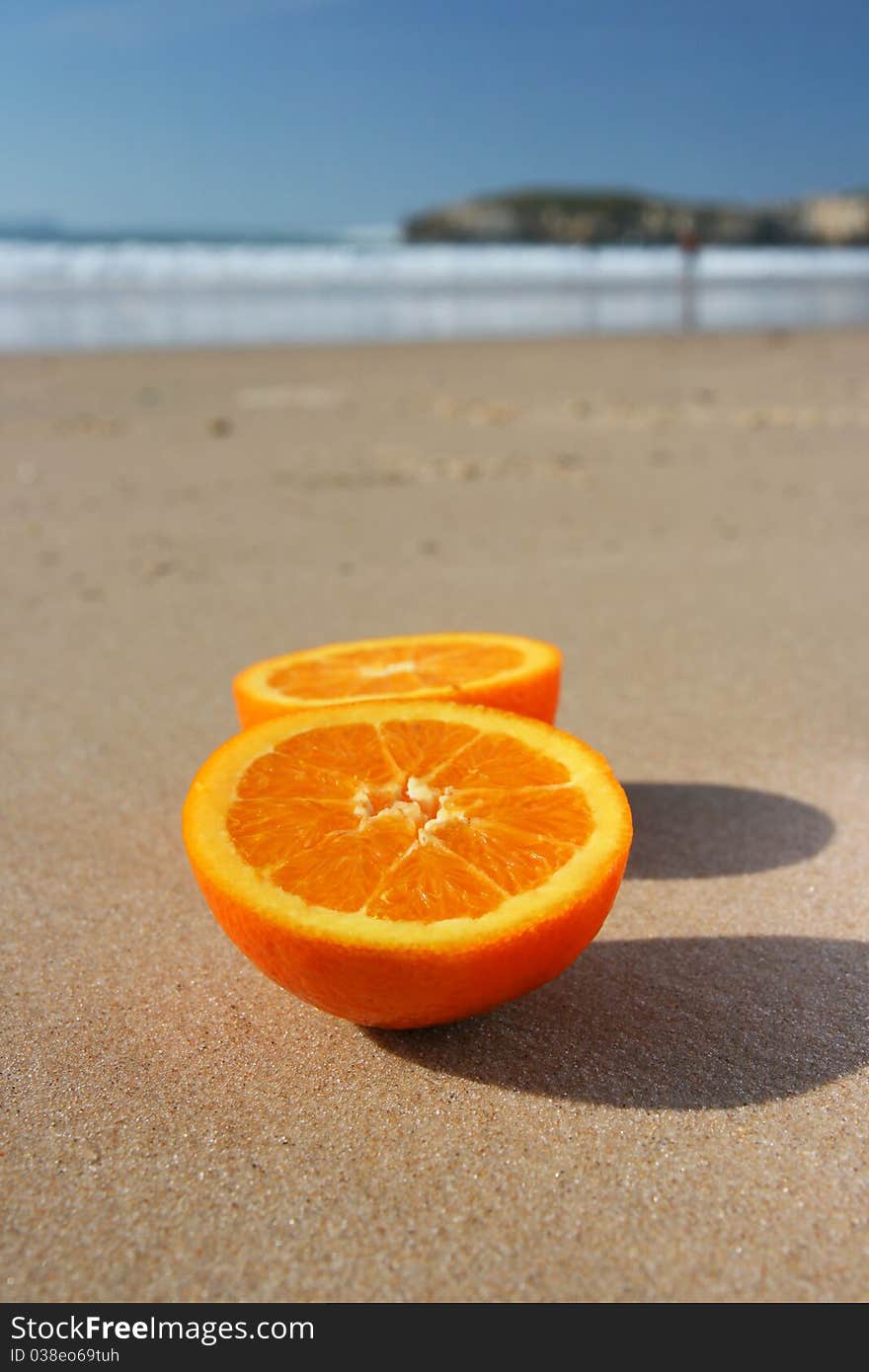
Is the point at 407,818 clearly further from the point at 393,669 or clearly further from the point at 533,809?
the point at 393,669

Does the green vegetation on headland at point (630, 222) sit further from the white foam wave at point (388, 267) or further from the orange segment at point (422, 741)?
the orange segment at point (422, 741)

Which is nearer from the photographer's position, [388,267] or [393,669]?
[393,669]

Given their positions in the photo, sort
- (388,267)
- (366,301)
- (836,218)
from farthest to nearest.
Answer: (836,218) < (388,267) < (366,301)

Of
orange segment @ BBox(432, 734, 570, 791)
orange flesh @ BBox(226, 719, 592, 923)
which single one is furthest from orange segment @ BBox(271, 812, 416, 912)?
orange segment @ BBox(432, 734, 570, 791)

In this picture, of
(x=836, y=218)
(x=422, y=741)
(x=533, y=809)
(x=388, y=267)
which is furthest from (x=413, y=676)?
(x=836, y=218)

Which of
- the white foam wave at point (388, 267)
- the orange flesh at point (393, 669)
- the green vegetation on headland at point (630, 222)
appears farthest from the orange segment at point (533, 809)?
the green vegetation on headland at point (630, 222)

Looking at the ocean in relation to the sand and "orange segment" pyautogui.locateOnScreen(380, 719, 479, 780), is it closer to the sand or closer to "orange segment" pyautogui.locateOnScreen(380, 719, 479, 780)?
the sand
